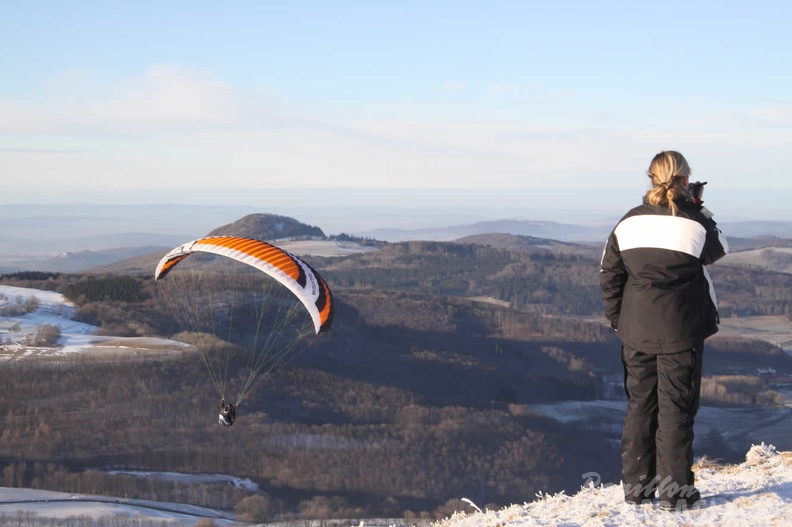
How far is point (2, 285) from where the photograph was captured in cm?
6562

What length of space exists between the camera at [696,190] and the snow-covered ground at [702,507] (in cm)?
313

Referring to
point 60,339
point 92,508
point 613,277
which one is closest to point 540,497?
point 613,277

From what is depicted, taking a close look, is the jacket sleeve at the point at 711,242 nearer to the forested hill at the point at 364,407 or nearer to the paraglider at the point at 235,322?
the paraglider at the point at 235,322

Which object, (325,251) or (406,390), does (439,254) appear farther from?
(406,390)

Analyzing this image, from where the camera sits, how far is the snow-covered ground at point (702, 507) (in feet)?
31.7

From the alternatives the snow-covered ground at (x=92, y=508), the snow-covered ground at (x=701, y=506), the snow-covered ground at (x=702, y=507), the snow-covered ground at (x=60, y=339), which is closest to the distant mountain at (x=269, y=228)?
the snow-covered ground at (x=60, y=339)

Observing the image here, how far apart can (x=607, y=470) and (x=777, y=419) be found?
20.8 m

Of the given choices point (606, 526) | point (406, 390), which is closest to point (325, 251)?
point (406, 390)

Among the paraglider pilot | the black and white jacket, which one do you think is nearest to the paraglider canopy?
the paraglider pilot

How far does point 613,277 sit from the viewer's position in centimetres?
977

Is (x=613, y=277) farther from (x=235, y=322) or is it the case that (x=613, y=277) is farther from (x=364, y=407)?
(x=235, y=322)

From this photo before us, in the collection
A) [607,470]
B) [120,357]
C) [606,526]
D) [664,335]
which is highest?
[664,335]

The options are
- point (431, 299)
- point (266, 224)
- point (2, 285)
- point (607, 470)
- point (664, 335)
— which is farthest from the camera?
point (266, 224)

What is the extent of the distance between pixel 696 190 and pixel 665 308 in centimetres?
122
